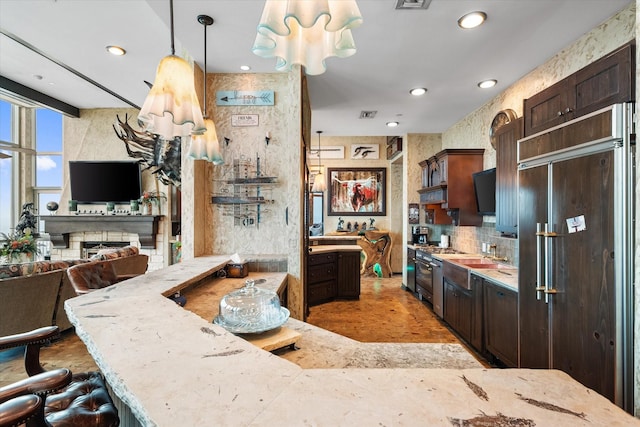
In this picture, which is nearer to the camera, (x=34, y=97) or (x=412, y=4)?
(x=412, y=4)

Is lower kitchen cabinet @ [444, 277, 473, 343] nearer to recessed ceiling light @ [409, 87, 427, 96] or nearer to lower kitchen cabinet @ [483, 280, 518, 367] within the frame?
lower kitchen cabinet @ [483, 280, 518, 367]

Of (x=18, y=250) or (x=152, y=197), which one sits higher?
(x=152, y=197)

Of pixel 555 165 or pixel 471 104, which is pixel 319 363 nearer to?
pixel 555 165

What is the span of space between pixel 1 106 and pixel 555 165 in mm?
9250

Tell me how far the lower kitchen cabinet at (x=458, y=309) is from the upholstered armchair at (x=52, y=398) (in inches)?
129

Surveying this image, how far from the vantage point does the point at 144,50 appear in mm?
3330

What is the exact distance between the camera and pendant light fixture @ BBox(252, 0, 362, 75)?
1021mm

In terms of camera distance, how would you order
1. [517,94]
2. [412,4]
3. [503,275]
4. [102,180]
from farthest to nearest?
[102,180] < [517,94] < [503,275] < [412,4]

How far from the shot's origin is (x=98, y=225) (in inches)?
221

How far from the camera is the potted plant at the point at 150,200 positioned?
5672 millimetres

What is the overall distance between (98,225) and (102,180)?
87cm

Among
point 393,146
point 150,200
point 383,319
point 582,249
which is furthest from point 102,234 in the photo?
point 582,249

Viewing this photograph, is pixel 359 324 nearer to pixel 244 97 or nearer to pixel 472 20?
pixel 244 97

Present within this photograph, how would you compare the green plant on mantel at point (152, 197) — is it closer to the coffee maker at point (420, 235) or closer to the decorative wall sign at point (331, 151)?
the decorative wall sign at point (331, 151)
